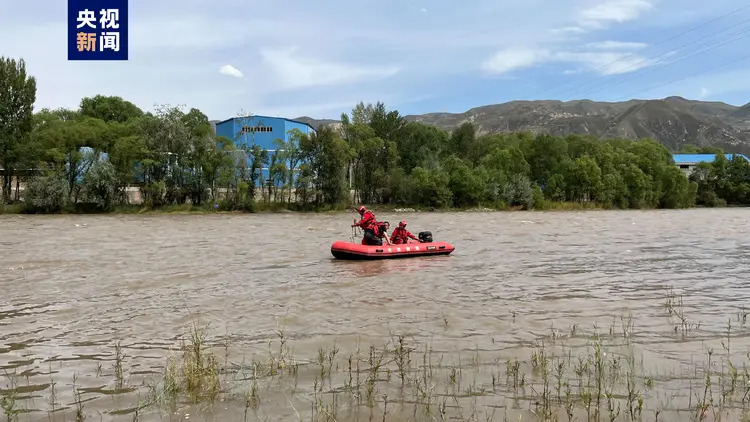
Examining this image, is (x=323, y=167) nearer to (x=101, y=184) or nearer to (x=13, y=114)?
Answer: (x=101, y=184)

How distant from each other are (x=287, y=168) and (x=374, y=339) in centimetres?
4212

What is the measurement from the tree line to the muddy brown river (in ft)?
99.4

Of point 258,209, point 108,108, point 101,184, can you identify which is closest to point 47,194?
point 101,184

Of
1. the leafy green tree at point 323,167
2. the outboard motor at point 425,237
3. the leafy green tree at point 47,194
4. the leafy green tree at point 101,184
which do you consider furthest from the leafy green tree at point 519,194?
the outboard motor at point 425,237

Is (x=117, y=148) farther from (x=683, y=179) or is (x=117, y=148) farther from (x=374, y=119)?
(x=683, y=179)

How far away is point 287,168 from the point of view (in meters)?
48.7

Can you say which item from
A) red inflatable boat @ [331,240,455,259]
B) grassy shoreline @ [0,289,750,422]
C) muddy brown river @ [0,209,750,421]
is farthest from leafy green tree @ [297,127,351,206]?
grassy shoreline @ [0,289,750,422]

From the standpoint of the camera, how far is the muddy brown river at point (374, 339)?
5.12 metres

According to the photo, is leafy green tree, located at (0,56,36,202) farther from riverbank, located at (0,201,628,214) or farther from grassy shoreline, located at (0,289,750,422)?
grassy shoreline, located at (0,289,750,422)

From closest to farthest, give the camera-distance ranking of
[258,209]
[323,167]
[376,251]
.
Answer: [376,251], [258,209], [323,167]

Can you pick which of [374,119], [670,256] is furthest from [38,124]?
[670,256]

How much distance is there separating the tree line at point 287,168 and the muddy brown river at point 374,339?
3029 centimetres

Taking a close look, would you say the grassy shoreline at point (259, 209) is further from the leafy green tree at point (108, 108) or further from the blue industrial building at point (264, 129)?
the leafy green tree at point (108, 108)

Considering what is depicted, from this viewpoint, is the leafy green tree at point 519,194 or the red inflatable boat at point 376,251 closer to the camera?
the red inflatable boat at point 376,251
